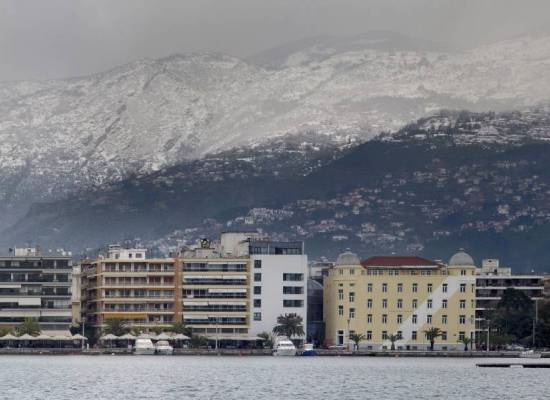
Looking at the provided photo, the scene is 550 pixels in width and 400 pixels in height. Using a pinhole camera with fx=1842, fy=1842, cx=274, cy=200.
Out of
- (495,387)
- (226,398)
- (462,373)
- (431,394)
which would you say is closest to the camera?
(226,398)

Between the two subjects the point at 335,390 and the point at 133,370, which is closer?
the point at 335,390

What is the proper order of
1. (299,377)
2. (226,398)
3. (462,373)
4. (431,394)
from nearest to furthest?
(226,398) → (431,394) → (299,377) → (462,373)

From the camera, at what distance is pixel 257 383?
6585 inches

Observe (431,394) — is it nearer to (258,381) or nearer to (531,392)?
(531,392)

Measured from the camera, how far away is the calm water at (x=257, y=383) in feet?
489

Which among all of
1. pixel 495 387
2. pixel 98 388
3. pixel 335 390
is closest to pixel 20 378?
pixel 98 388

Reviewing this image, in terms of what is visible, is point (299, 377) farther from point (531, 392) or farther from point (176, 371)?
point (531, 392)

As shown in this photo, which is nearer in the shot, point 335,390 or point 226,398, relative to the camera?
point 226,398

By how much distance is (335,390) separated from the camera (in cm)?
15825

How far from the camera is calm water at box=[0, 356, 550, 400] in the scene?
149 m

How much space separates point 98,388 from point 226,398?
49.7ft

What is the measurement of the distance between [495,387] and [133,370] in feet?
138

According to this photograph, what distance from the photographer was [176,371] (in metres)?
190

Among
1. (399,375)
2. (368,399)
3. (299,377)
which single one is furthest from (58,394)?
(399,375)
